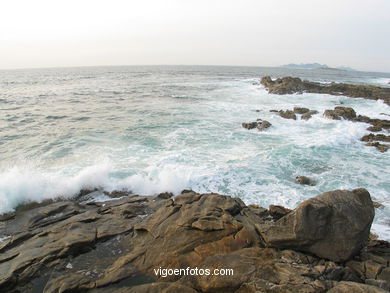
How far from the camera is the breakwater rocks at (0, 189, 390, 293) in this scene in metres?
4.58

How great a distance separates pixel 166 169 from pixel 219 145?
528 cm

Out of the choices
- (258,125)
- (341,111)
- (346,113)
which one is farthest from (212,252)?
(341,111)

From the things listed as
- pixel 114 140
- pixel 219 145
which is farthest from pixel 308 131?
pixel 114 140

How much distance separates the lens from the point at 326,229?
5461mm

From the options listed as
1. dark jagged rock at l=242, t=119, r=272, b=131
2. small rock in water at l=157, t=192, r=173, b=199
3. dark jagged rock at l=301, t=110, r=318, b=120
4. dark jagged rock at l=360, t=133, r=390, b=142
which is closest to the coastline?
small rock in water at l=157, t=192, r=173, b=199

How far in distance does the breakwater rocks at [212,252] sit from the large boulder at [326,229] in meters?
0.02

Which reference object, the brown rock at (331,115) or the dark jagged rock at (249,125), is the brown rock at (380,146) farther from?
the dark jagged rock at (249,125)

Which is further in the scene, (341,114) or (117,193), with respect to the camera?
(341,114)

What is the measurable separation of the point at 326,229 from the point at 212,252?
2692mm

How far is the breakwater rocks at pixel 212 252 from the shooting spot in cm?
458

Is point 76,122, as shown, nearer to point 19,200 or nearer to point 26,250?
point 19,200

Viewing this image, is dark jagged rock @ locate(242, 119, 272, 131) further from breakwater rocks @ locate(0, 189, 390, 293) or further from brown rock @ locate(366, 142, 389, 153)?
breakwater rocks @ locate(0, 189, 390, 293)

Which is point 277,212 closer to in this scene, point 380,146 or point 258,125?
point 380,146

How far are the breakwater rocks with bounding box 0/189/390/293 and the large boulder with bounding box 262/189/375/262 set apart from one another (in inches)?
0.9
